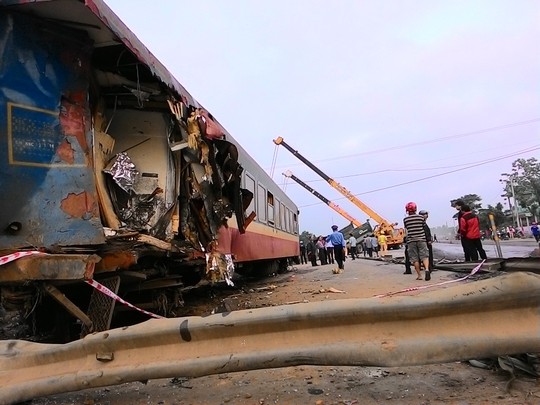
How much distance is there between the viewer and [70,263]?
11.0ft

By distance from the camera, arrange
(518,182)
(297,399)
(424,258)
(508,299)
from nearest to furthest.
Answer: (508,299), (297,399), (424,258), (518,182)

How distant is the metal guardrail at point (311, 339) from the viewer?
8.01ft

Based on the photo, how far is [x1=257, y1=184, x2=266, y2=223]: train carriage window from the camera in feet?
33.6

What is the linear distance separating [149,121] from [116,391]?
3.28m

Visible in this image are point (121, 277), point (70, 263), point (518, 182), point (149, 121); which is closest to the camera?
point (70, 263)

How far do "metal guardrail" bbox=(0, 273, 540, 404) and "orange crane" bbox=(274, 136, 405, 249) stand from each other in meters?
34.8

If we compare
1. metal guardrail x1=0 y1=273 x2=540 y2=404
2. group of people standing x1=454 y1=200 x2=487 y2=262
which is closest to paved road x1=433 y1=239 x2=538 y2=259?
group of people standing x1=454 y1=200 x2=487 y2=262

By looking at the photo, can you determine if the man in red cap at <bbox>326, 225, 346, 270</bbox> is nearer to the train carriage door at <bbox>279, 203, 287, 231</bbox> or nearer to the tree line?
the train carriage door at <bbox>279, 203, 287, 231</bbox>

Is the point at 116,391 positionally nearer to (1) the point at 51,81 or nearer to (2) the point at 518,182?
(1) the point at 51,81

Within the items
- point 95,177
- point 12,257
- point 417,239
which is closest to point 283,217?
point 417,239

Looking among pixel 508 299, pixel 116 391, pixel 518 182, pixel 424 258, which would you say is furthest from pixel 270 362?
pixel 518 182

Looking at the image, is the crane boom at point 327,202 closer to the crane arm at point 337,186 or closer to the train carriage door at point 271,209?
the crane arm at point 337,186

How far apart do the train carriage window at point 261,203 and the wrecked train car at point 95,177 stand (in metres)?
3.77

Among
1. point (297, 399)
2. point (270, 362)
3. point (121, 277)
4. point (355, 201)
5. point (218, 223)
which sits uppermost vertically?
point (355, 201)
